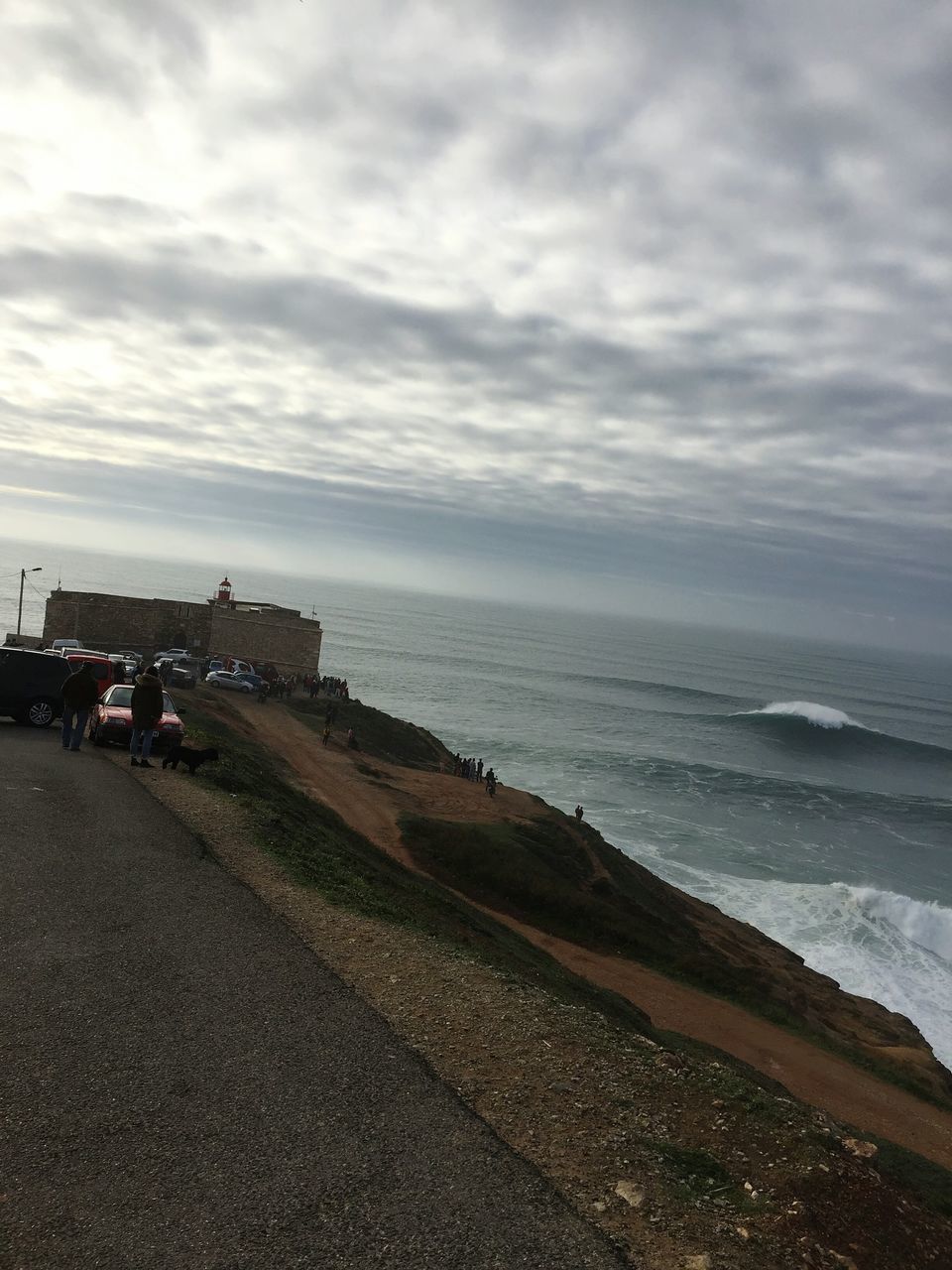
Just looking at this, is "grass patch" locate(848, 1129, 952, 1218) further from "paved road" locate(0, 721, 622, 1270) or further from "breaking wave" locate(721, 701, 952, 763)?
"breaking wave" locate(721, 701, 952, 763)

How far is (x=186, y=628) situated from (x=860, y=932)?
42393 millimetres

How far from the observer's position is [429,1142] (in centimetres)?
429

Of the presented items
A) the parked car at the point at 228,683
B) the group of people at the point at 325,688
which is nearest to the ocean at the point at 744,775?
the group of people at the point at 325,688

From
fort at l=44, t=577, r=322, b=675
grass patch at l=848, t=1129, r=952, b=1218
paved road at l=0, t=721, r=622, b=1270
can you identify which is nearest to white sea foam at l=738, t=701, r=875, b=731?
fort at l=44, t=577, r=322, b=675

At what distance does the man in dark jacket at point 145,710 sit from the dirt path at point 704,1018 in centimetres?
1008

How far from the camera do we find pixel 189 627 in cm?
5331

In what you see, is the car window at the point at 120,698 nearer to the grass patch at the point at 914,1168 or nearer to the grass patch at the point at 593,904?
the grass patch at the point at 593,904

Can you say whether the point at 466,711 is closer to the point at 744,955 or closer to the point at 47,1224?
the point at 744,955

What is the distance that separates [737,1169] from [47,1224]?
3547mm

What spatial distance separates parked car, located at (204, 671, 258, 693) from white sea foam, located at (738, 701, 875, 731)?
2560 inches

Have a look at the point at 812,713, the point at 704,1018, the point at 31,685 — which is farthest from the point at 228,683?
the point at 812,713

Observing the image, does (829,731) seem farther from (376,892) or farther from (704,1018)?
(376,892)

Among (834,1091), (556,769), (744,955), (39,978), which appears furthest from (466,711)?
(39,978)

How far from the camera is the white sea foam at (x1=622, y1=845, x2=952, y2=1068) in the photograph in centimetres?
2562
